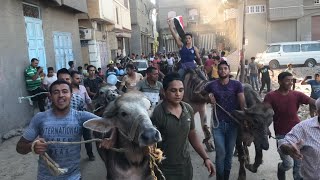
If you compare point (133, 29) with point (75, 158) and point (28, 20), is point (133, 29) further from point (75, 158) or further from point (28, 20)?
point (75, 158)

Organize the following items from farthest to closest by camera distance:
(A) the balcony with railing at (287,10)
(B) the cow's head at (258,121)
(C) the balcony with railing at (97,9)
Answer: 1. (A) the balcony with railing at (287,10)
2. (C) the balcony with railing at (97,9)
3. (B) the cow's head at (258,121)

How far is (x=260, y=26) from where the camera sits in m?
32.8

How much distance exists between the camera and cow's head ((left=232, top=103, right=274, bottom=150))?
16.4ft

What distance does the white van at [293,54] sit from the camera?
24.6m

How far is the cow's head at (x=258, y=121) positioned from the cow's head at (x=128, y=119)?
87.5 inches

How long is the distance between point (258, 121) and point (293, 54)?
21.6 m

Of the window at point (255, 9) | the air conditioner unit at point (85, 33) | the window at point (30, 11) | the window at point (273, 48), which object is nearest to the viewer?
the window at point (30, 11)

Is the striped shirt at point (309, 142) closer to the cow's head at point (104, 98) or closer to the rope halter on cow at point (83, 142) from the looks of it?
the rope halter on cow at point (83, 142)

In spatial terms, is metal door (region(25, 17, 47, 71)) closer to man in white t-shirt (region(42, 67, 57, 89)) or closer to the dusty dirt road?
man in white t-shirt (region(42, 67, 57, 89))

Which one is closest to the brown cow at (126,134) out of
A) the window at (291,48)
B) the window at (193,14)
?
the window at (291,48)

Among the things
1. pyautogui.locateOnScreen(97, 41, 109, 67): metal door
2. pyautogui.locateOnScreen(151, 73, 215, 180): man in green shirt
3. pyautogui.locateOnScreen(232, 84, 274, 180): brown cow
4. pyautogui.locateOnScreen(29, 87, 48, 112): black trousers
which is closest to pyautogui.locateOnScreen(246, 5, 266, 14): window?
pyautogui.locateOnScreen(97, 41, 109, 67): metal door

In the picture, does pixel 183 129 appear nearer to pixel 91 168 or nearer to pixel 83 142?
pixel 83 142

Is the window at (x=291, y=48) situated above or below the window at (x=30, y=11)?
below

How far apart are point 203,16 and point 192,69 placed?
48808mm
